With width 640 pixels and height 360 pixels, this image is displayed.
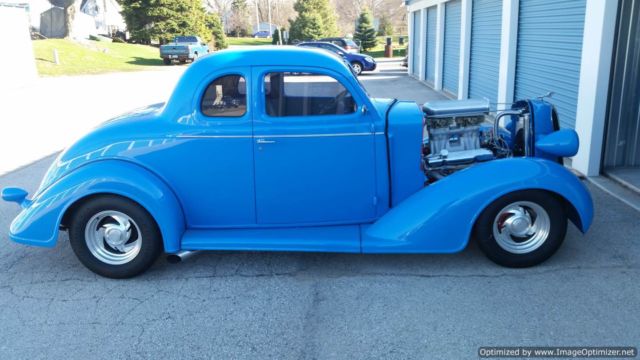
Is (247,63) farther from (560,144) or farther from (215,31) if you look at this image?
(215,31)

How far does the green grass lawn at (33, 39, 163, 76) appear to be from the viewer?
2952 cm

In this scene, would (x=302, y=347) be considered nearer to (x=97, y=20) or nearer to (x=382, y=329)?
(x=382, y=329)

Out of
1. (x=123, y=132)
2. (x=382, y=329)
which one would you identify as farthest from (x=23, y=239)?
(x=382, y=329)

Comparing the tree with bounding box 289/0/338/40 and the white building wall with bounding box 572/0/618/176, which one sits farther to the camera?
the tree with bounding box 289/0/338/40

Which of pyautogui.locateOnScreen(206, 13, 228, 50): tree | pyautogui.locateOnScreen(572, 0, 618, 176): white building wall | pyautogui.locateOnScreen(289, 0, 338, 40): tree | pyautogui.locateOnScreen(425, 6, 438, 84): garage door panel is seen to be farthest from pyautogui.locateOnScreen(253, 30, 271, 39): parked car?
pyautogui.locateOnScreen(572, 0, 618, 176): white building wall

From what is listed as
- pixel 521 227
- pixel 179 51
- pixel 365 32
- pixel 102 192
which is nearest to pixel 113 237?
pixel 102 192

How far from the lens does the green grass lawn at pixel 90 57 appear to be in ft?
96.8

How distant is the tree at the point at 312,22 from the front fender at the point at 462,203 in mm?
47609

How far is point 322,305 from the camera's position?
3986 mm

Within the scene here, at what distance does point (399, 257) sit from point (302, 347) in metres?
1.53

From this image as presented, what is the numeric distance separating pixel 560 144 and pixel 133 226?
12.1 feet

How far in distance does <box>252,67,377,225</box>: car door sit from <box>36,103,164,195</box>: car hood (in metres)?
0.92

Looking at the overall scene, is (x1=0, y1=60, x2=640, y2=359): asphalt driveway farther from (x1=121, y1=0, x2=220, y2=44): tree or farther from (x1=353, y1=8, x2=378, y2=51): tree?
(x1=121, y1=0, x2=220, y2=44): tree

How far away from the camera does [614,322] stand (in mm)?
3602
